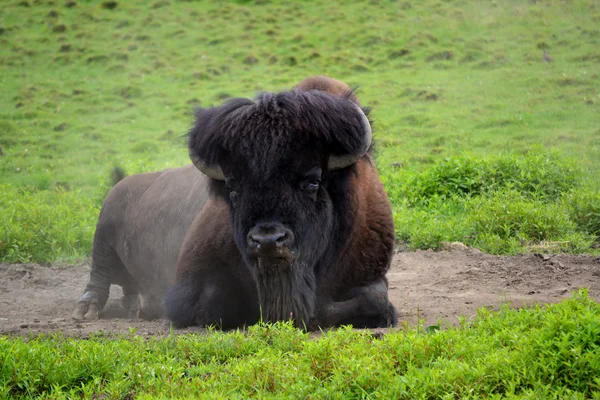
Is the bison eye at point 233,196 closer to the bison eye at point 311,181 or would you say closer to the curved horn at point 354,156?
the bison eye at point 311,181

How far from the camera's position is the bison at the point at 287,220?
5.04 m

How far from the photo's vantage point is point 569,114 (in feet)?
49.3

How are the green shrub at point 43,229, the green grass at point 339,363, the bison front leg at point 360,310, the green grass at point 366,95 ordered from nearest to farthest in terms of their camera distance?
1. the green grass at point 339,363
2. the bison front leg at point 360,310
3. the green shrub at point 43,229
4. the green grass at point 366,95

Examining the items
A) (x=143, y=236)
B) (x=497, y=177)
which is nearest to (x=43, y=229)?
(x=143, y=236)

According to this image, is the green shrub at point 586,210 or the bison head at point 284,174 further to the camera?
the green shrub at point 586,210

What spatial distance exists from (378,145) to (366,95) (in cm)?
1258

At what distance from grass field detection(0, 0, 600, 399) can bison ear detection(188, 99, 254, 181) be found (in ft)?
4.29

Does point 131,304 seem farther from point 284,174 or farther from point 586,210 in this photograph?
point 586,210

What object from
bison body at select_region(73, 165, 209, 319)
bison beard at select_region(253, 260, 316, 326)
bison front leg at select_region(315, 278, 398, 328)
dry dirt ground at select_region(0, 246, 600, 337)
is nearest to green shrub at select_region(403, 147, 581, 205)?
dry dirt ground at select_region(0, 246, 600, 337)

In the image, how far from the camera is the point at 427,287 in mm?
6984

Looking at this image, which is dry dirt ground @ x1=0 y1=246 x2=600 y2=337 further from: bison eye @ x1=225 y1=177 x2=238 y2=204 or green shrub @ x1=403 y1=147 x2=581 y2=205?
green shrub @ x1=403 y1=147 x2=581 y2=205

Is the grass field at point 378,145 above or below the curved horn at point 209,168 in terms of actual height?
below

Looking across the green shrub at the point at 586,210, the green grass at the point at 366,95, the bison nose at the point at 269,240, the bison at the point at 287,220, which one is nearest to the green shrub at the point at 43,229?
the green grass at the point at 366,95

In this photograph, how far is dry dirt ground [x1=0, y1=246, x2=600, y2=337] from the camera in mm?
5809
